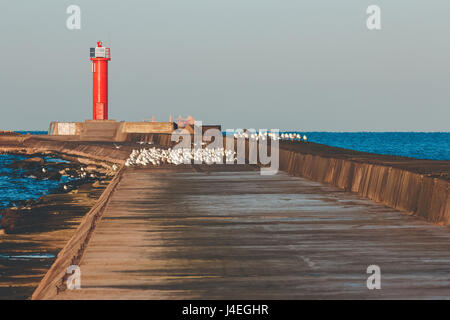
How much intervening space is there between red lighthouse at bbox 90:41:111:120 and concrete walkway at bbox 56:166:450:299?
62.3 meters

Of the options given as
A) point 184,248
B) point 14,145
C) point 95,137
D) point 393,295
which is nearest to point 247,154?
point 184,248

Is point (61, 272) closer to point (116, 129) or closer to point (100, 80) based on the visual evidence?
point (116, 129)

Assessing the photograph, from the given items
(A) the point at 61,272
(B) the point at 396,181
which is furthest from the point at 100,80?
(A) the point at 61,272

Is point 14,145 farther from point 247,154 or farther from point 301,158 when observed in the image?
point 301,158

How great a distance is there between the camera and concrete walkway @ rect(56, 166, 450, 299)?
22.0ft

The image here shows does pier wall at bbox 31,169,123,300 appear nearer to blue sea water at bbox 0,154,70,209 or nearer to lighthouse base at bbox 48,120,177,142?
blue sea water at bbox 0,154,70,209

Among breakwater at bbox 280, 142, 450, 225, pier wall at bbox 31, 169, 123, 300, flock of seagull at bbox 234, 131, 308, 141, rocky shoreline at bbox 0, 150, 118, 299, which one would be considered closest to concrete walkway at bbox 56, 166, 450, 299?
pier wall at bbox 31, 169, 123, 300

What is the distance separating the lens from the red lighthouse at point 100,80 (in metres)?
76.2

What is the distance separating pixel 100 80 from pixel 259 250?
70306 mm

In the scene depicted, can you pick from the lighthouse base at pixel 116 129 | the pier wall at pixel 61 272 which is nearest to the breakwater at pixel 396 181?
the pier wall at pixel 61 272

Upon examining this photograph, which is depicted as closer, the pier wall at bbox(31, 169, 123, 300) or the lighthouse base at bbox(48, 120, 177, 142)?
the pier wall at bbox(31, 169, 123, 300)
